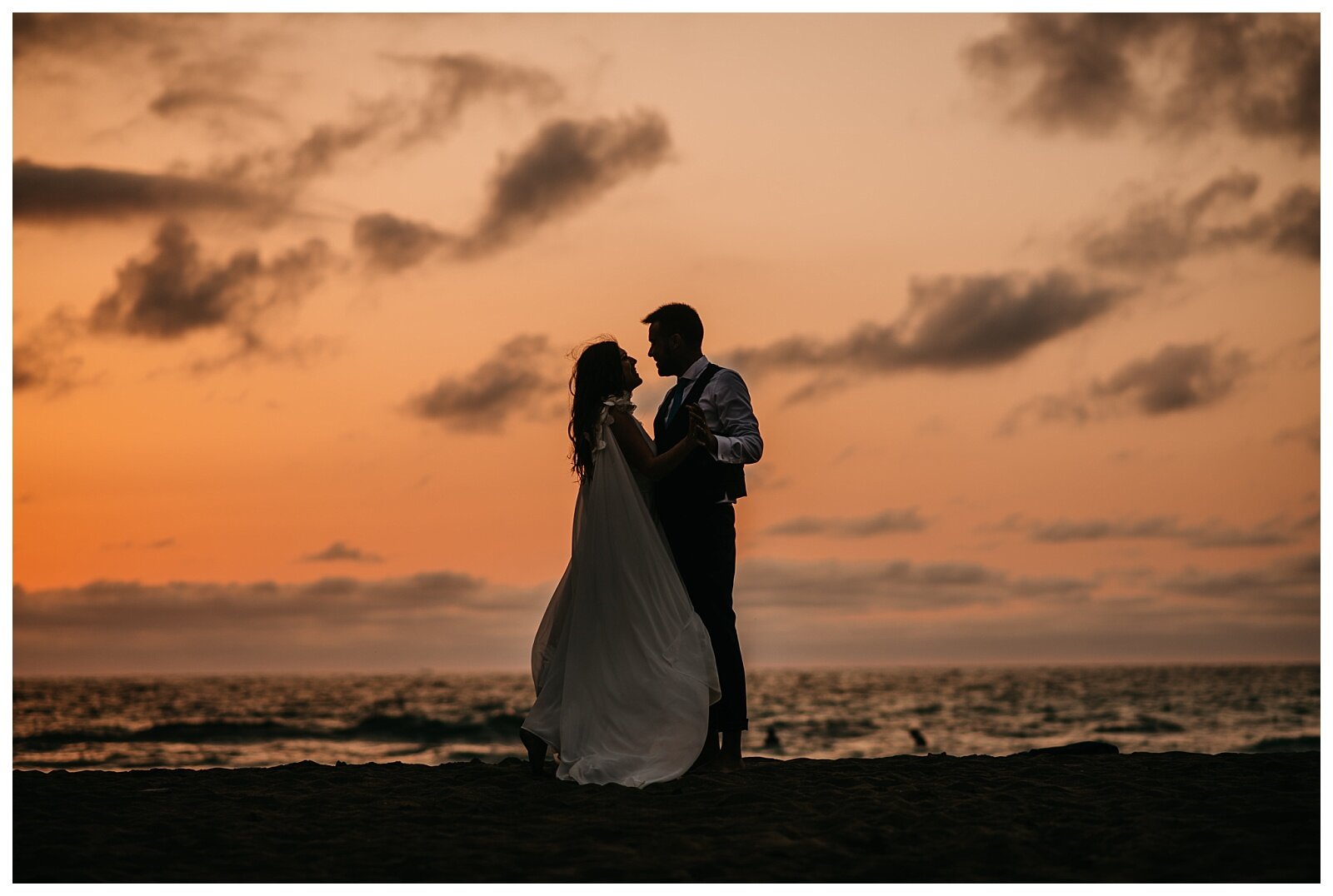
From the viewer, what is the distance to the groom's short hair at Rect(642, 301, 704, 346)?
7547 mm

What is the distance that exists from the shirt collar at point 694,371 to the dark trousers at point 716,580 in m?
0.80

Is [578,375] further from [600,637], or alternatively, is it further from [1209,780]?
[1209,780]

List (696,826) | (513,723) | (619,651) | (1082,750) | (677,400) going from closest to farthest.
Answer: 1. (696,826)
2. (619,651)
3. (677,400)
4. (1082,750)
5. (513,723)

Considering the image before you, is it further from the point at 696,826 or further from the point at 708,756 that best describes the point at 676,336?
the point at 696,826

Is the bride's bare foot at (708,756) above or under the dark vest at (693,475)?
under

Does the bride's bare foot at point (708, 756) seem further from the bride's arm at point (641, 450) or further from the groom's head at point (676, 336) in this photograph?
the groom's head at point (676, 336)

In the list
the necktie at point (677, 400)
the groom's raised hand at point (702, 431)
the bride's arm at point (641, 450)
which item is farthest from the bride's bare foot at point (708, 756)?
the necktie at point (677, 400)

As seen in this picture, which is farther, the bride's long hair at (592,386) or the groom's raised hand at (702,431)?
the bride's long hair at (592,386)

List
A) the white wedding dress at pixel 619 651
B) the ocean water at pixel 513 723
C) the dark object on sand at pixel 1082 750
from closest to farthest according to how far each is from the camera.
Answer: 1. the white wedding dress at pixel 619 651
2. the dark object on sand at pixel 1082 750
3. the ocean water at pixel 513 723

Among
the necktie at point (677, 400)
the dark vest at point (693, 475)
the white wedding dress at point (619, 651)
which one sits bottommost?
the white wedding dress at point (619, 651)

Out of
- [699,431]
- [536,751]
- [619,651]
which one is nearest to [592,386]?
[699,431]

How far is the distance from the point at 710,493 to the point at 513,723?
33.0 m

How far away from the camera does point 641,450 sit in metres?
7.37

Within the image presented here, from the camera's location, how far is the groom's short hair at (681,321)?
24.8ft
